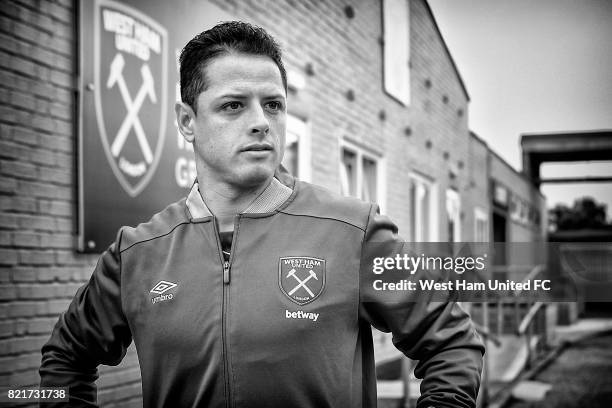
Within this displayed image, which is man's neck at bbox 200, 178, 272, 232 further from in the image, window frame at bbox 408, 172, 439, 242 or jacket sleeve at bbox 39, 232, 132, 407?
window frame at bbox 408, 172, 439, 242

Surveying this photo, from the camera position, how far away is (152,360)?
142cm

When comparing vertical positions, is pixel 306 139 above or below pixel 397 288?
above

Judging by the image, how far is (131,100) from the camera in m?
3.32

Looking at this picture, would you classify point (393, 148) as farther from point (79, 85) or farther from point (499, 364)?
point (79, 85)

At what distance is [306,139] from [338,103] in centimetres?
73

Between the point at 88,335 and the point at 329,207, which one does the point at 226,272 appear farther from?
the point at 88,335

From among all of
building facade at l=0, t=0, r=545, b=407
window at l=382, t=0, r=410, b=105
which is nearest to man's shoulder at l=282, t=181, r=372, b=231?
building facade at l=0, t=0, r=545, b=407

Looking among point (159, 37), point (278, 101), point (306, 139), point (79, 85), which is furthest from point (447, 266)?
point (306, 139)

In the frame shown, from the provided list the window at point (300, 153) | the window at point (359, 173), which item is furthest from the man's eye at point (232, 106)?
the window at point (359, 173)

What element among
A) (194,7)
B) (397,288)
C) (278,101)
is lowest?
(397,288)

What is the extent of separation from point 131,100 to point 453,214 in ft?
19.2

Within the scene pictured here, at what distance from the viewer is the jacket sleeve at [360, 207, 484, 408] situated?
1.33 m

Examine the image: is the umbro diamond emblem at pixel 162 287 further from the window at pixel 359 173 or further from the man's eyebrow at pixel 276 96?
the window at pixel 359 173

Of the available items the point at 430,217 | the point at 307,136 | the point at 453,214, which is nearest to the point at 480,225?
the point at 453,214
